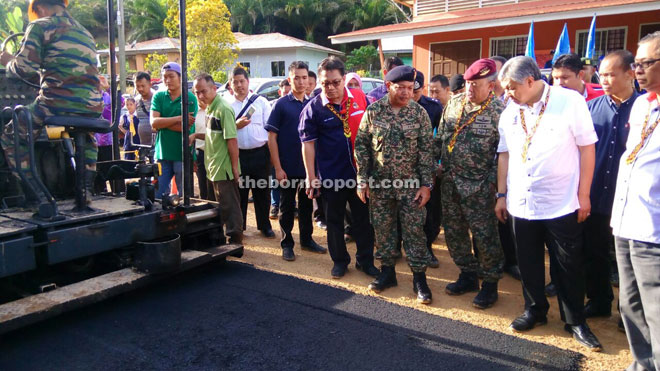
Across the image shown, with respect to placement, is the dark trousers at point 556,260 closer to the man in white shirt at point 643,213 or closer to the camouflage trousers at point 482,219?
the camouflage trousers at point 482,219

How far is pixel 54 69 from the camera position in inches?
149

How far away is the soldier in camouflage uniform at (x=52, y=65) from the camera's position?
369 centimetres

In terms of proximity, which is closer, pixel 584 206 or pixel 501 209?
pixel 584 206

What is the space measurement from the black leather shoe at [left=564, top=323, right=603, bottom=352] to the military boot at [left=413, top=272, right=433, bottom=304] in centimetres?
105

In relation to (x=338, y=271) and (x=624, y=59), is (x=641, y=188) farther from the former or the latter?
(x=338, y=271)

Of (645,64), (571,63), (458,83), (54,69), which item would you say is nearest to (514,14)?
(458,83)

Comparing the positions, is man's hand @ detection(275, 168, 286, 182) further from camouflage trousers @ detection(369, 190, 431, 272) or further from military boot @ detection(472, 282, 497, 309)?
Result: military boot @ detection(472, 282, 497, 309)

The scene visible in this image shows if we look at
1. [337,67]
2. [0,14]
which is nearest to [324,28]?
[0,14]

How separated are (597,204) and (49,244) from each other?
3.73m

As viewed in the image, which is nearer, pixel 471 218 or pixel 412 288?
pixel 471 218

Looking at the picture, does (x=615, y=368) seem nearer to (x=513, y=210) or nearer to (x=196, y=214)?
(x=513, y=210)

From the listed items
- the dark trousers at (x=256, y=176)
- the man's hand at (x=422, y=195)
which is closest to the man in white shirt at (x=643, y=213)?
the man's hand at (x=422, y=195)

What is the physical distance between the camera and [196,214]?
446 cm

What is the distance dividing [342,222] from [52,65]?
2.69m
